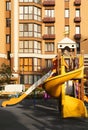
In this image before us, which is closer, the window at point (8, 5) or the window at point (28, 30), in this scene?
the window at point (28, 30)

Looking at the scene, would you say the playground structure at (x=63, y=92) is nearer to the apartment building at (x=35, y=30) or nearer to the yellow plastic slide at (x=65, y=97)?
the yellow plastic slide at (x=65, y=97)

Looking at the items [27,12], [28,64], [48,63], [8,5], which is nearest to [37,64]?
[28,64]

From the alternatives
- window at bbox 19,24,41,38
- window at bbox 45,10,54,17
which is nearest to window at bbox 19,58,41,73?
window at bbox 19,24,41,38

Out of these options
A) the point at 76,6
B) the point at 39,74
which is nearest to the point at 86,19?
the point at 76,6

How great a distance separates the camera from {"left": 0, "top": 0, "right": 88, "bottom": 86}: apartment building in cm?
5950

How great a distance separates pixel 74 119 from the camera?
22.0 metres

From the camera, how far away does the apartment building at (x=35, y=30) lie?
195ft

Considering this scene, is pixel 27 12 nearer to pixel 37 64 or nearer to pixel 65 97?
pixel 37 64

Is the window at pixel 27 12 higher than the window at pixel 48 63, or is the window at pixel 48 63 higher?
the window at pixel 27 12

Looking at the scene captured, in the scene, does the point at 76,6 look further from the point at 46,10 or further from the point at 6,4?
the point at 6,4

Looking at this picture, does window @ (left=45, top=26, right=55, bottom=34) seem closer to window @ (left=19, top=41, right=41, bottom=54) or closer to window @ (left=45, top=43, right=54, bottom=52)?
window @ (left=45, top=43, right=54, bottom=52)

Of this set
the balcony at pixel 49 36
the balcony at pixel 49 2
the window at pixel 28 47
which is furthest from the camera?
the balcony at pixel 49 2

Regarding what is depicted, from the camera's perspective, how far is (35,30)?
60156 millimetres

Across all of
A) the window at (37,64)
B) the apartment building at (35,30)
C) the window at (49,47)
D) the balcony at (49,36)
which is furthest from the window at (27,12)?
the window at (37,64)
